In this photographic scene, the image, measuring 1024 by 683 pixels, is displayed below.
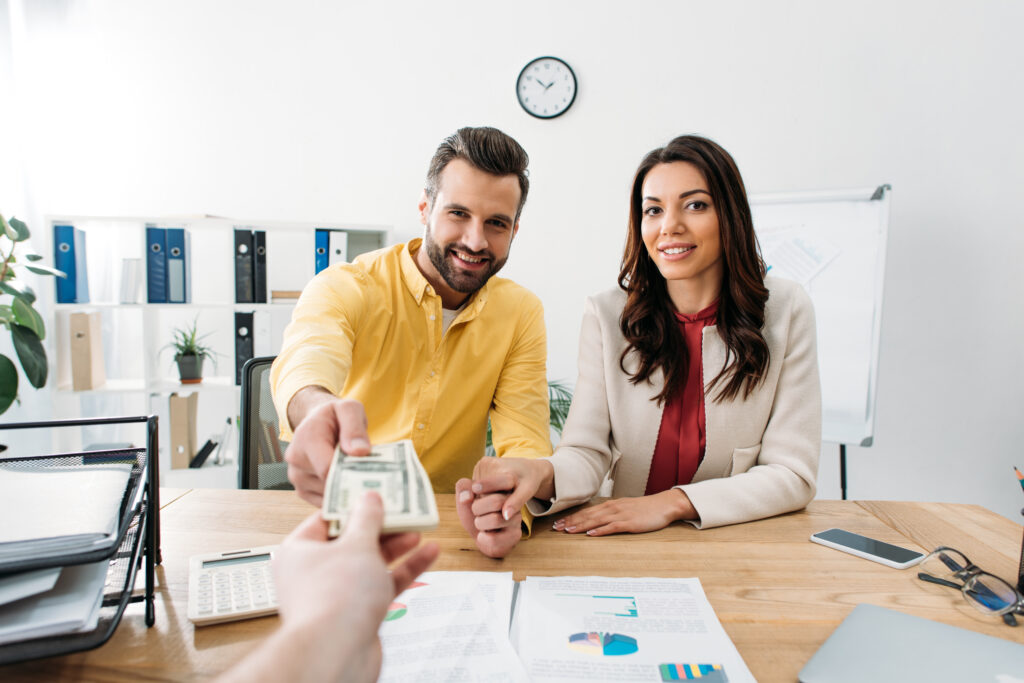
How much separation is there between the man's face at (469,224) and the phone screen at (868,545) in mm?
975

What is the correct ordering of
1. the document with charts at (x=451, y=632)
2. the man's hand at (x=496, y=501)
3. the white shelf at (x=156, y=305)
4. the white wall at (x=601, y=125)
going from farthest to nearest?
the white shelf at (x=156, y=305) → the white wall at (x=601, y=125) → the man's hand at (x=496, y=501) → the document with charts at (x=451, y=632)

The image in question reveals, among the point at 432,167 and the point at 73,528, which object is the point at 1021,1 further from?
the point at 73,528

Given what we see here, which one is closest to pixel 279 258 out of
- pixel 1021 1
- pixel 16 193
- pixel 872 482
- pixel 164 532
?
pixel 16 193

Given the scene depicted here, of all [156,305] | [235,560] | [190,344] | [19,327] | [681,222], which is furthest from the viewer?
[190,344]

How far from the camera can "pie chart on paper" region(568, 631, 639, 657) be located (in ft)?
2.27

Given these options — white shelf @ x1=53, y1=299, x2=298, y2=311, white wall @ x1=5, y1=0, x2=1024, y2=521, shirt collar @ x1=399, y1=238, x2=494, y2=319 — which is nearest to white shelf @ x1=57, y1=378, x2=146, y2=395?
white shelf @ x1=53, y1=299, x2=298, y2=311

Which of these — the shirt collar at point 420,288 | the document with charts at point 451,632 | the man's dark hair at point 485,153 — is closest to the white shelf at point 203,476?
the shirt collar at point 420,288

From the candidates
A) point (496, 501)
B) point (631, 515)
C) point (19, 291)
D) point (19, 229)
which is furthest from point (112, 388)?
point (631, 515)

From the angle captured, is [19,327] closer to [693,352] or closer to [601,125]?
[693,352]

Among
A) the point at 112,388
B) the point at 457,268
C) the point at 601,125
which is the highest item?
the point at 601,125

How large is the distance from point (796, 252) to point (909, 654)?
6.25 feet

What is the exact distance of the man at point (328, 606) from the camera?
38 centimetres

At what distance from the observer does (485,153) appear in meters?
1.47

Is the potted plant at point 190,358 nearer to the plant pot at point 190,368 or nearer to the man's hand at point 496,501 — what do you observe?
the plant pot at point 190,368
